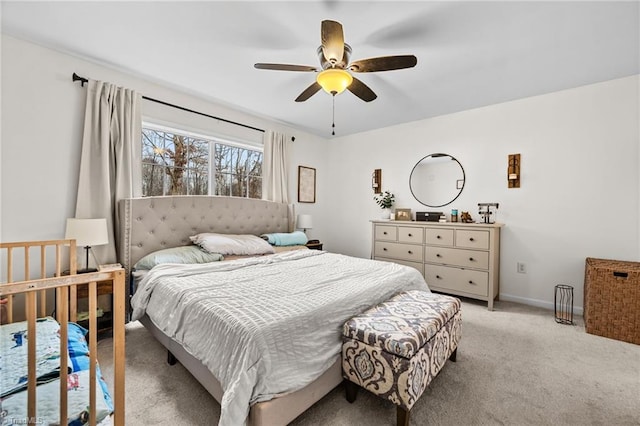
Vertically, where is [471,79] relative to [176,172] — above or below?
above

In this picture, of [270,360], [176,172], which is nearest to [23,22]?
[176,172]

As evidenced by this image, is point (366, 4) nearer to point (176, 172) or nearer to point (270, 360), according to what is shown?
point (270, 360)

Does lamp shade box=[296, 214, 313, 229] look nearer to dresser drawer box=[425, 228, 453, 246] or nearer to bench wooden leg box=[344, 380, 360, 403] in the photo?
dresser drawer box=[425, 228, 453, 246]

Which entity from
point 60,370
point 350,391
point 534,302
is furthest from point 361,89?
point 534,302

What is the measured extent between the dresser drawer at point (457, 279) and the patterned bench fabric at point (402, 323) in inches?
60.6

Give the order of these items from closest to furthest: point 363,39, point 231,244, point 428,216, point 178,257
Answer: point 363,39 < point 178,257 < point 231,244 < point 428,216

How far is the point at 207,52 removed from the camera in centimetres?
244

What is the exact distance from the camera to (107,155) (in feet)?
8.68

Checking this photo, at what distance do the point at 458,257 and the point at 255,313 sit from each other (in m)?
2.86

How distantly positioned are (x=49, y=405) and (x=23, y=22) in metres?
2.75

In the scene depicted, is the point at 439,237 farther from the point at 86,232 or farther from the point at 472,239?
the point at 86,232

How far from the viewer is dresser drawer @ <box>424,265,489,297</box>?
10.7 ft

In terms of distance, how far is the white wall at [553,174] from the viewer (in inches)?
112

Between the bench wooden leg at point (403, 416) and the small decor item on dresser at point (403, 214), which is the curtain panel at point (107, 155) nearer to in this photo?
the bench wooden leg at point (403, 416)
